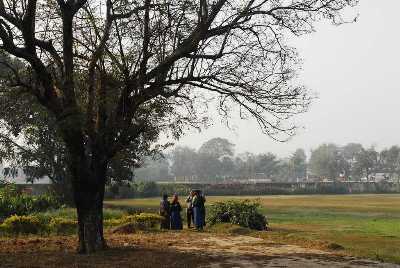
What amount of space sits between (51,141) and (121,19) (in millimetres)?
26624

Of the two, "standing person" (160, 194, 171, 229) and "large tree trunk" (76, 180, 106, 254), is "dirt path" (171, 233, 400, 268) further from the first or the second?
"standing person" (160, 194, 171, 229)

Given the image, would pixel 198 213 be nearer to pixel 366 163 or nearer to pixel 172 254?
pixel 172 254

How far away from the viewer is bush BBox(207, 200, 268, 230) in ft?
72.2

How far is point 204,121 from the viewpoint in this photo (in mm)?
15484

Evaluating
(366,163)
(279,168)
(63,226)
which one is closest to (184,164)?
(279,168)

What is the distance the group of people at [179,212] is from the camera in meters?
21.1

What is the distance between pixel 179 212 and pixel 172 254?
26.9ft

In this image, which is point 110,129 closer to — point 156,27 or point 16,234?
point 156,27

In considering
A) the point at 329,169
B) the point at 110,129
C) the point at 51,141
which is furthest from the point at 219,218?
the point at 329,169

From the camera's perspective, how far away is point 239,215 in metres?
22.3

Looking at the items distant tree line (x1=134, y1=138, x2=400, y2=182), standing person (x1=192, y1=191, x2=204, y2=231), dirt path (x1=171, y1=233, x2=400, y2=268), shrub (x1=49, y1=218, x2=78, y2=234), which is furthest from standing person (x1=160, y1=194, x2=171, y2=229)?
distant tree line (x1=134, y1=138, x2=400, y2=182)

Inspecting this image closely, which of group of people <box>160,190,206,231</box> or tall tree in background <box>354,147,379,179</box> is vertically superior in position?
tall tree in background <box>354,147,379,179</box>

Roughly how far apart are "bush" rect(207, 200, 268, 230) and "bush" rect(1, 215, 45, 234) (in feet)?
25.5

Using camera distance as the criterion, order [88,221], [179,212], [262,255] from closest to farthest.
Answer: [262,255], [88,221], [179,212]
